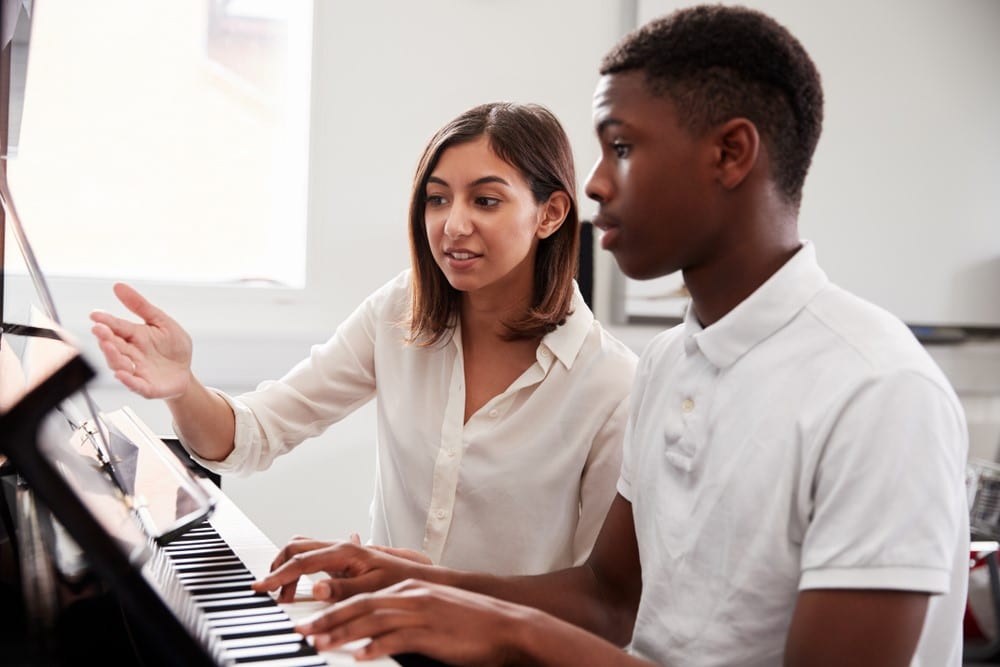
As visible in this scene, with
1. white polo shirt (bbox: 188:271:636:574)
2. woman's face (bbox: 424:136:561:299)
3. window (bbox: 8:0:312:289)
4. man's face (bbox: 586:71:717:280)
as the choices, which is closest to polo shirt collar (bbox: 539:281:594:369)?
white polo shirt (bbox: 188:271:636:574)

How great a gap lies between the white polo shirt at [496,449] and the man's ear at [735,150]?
2.21 ft

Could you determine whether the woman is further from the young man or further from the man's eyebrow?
the man's eyebrow

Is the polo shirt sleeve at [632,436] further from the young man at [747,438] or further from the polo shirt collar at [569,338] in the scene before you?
the polo shirt collar at [569,338]

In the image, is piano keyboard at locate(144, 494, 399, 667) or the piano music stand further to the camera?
piano keyboard at locate(144, 494, 399, 667)

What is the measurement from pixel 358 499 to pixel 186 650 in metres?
2.32

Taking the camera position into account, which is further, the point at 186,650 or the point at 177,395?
the point at 177,395

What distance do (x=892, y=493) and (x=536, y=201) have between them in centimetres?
96

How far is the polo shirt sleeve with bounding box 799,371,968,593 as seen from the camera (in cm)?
86

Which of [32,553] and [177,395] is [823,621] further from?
[177,395]

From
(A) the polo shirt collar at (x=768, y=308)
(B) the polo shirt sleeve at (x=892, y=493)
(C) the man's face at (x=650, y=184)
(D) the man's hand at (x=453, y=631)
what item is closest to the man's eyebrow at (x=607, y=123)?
(C) the man's face at (x=650, y=184)

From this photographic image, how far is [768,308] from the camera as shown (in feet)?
3.34

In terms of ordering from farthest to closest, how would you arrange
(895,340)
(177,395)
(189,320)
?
1. (189,320)
2. (177,395)
3. (895,340)

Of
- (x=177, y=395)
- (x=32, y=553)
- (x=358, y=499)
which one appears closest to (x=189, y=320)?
(x=358, y=499)

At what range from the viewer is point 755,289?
105cm
